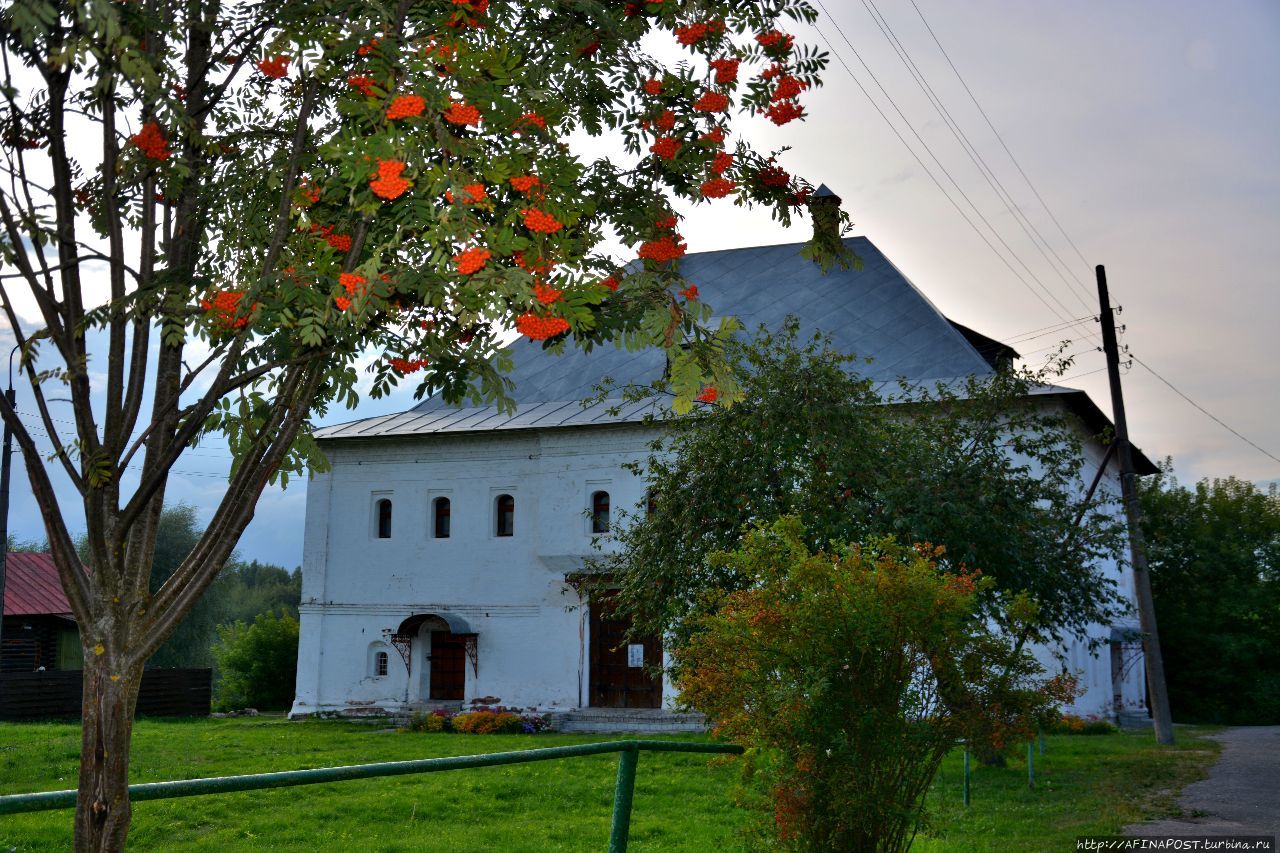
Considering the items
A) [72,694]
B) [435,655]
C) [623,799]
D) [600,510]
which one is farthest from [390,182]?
[72,694]

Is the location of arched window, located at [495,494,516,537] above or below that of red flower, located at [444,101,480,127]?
above

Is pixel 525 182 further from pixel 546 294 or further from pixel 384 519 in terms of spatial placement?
pixel 384 519

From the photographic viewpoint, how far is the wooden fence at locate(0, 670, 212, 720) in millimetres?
26453

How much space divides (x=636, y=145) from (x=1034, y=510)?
1226 centimetres

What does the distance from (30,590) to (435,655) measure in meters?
15.8

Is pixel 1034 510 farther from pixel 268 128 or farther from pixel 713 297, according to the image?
pixel 713 297

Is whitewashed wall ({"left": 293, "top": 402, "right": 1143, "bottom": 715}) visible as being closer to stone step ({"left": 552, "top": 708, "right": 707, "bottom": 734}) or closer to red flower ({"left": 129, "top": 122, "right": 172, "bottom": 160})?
stone step ({"left": 552, "top": 708, "right": 707, "bottom": 734})

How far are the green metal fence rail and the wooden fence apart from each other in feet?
70.8

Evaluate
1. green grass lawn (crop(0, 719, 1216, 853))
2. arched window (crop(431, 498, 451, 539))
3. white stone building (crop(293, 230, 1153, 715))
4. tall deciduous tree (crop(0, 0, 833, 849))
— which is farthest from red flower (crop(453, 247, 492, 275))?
arched window (crop(431, 498, 451, 539))

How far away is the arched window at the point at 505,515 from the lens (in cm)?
3015

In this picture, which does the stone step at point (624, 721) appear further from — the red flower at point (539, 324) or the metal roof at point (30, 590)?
the red flower at point (539, 324)

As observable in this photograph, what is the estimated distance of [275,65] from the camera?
15.7ft

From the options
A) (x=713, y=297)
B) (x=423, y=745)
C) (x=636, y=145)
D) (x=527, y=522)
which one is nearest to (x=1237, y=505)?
(x=713, y=297)

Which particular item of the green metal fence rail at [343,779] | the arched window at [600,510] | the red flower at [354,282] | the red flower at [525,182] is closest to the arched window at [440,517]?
the arched window at [600,510]
